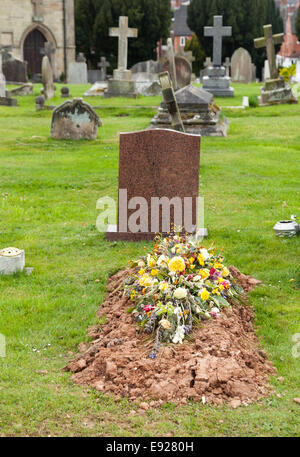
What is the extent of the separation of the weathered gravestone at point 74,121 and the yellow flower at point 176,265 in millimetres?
10289

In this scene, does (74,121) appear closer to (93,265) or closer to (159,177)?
(159,177)

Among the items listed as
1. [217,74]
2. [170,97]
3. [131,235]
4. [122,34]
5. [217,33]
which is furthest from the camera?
[122,34]

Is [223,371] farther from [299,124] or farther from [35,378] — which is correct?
[299,124]

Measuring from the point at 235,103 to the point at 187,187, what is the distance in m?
15.4

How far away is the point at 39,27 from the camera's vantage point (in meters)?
40.4

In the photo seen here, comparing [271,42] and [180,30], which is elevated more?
[180,30]

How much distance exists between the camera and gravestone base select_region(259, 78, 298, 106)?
22000mm

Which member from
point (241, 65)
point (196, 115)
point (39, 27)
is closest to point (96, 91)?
point (196, 115)

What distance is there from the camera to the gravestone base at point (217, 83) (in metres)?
24.8

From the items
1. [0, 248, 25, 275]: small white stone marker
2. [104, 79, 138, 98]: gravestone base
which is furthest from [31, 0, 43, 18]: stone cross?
[0, 248, 25, 275]: small white stone marker

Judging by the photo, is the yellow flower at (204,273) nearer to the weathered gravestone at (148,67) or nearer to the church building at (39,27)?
the weathered gravestone at (148,67)

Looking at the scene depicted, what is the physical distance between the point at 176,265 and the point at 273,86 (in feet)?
61.3

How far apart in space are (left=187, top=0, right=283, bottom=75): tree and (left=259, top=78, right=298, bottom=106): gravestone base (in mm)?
22905
